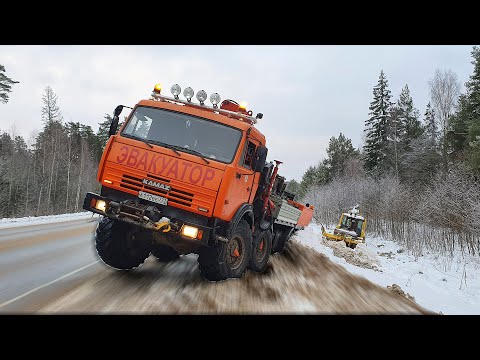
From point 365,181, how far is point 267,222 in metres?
31.8

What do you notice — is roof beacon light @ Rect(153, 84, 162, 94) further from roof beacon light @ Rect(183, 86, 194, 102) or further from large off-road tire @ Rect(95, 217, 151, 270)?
large off-road tire @ Rect(95, 217, 151, 270)

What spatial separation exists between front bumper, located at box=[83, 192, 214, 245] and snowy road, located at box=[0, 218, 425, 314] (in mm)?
888

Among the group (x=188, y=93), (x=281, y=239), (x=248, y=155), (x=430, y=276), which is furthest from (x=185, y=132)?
(x=430, y=276)

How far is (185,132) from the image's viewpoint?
20.1 ft

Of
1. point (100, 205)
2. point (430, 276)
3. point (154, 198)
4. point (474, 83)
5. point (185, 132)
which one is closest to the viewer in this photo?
point (154, 198)

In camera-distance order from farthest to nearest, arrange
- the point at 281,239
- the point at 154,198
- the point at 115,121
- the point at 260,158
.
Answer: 1. the point at 281,239
2. the point at 260,158
3. the point at 115,121
4. the point at 154,198

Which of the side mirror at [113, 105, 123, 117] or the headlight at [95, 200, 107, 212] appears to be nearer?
the headlight at [95, 200, 107, 212]

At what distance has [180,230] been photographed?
548cm

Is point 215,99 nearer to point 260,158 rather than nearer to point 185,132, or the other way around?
point 185,132

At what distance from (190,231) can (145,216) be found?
75 cm

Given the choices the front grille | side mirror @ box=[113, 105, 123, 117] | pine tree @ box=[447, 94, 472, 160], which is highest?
pine tree @ box=[447, 94, 472, 160]

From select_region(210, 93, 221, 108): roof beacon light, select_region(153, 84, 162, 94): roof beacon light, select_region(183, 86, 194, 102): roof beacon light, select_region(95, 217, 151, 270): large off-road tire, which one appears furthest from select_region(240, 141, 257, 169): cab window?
select_region(95, 217, 151, 270): large off-road tire

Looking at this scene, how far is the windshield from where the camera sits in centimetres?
601
